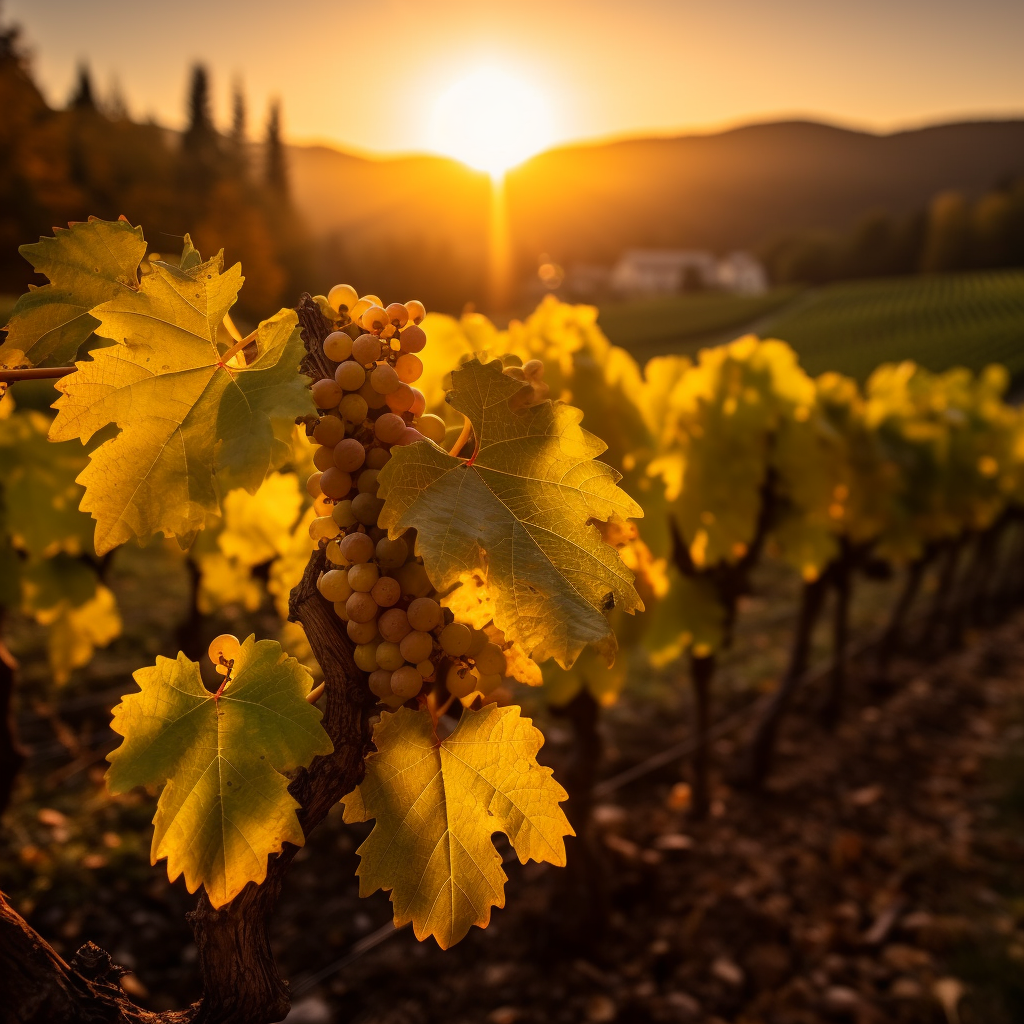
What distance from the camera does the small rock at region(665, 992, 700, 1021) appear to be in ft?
12.0

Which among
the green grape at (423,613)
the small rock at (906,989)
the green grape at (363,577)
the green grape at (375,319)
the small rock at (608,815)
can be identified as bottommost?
the small rock at (608,815)

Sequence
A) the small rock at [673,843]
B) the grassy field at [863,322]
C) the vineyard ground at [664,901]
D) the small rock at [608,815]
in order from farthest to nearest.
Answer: the grassy field at [863,322], the small rock at [608,815], the small rock at [673,843], the vineyard ground at [664,901]

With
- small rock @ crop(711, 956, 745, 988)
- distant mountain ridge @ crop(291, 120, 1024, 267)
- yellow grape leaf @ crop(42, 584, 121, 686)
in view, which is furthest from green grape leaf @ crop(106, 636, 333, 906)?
distant mountain ridge @ crop(291, 120, 1024, 267)

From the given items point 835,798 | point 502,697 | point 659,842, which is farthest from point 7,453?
point 835,798

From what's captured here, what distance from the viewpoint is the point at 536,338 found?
10.6ft

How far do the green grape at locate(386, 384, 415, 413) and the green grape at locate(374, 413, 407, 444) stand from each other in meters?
0.02

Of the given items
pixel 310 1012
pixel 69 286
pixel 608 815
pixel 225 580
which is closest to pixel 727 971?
pixel 608 815

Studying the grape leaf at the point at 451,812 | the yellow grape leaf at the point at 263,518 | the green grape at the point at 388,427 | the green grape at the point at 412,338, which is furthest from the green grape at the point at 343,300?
the yellow grape leaf at the point at 263,518

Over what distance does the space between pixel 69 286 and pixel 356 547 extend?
0.69 meters

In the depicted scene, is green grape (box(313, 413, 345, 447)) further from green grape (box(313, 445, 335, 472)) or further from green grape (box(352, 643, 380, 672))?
green grape (box(352, 643, 380, 672))

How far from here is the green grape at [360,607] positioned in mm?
1250

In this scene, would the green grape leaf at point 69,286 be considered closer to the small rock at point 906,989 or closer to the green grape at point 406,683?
the green grape at point 406,683

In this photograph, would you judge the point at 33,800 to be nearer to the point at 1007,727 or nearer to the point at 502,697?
the point at 502,697

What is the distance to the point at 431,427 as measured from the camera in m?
1.43
